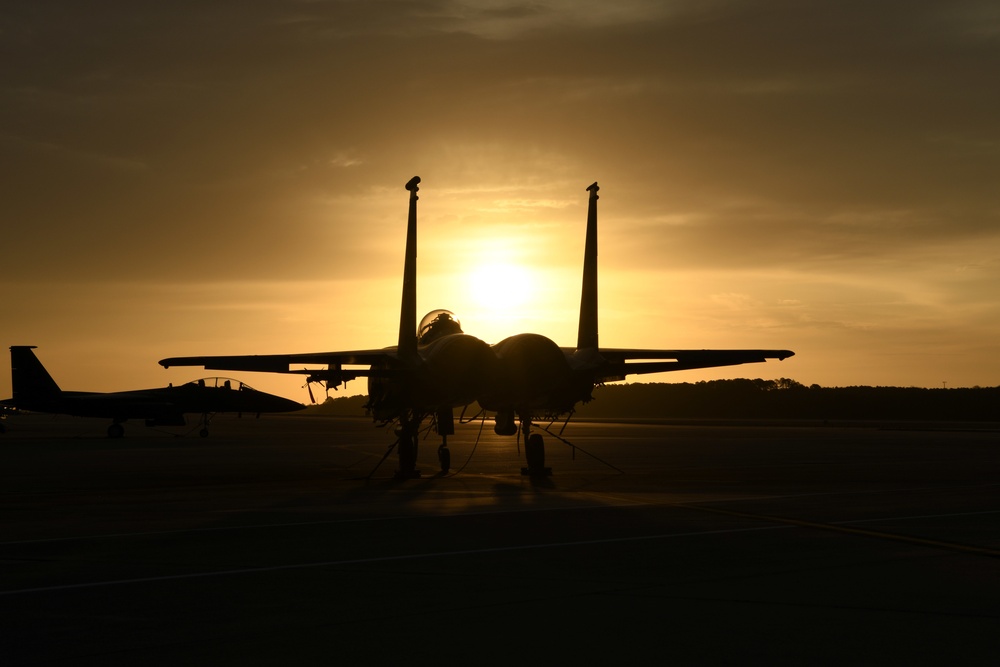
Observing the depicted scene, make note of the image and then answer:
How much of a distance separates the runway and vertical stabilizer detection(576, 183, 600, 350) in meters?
5.32

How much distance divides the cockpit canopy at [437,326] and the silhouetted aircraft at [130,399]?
27.9m

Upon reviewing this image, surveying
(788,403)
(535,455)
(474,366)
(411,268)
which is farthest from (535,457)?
(788,403)

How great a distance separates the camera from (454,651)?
6.22 meters

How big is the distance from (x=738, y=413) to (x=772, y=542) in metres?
120

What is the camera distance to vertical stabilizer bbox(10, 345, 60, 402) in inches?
2131

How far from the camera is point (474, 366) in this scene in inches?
885

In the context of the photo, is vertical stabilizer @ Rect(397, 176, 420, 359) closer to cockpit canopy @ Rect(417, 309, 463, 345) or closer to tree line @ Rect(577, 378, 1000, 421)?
cockpit canopy @ Rect(417, 309, 463, 345)

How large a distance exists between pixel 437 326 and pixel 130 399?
102 ft

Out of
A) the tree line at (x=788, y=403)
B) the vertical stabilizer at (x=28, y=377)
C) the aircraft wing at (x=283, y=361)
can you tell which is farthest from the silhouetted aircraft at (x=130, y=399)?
the tree line at (x=788, y=403)

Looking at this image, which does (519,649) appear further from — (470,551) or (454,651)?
(470,551)

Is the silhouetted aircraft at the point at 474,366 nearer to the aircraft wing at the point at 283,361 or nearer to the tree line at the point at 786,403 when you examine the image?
the aircraft wing at the point at 283,361

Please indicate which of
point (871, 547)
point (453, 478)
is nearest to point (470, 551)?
point (871, 547)

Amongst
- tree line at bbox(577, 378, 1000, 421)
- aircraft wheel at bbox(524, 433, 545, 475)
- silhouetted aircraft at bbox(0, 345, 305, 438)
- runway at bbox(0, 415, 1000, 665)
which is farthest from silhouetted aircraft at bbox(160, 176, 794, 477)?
tree line at bbox(577, 378, 1000, 421)

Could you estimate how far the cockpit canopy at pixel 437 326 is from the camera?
25.4 m
